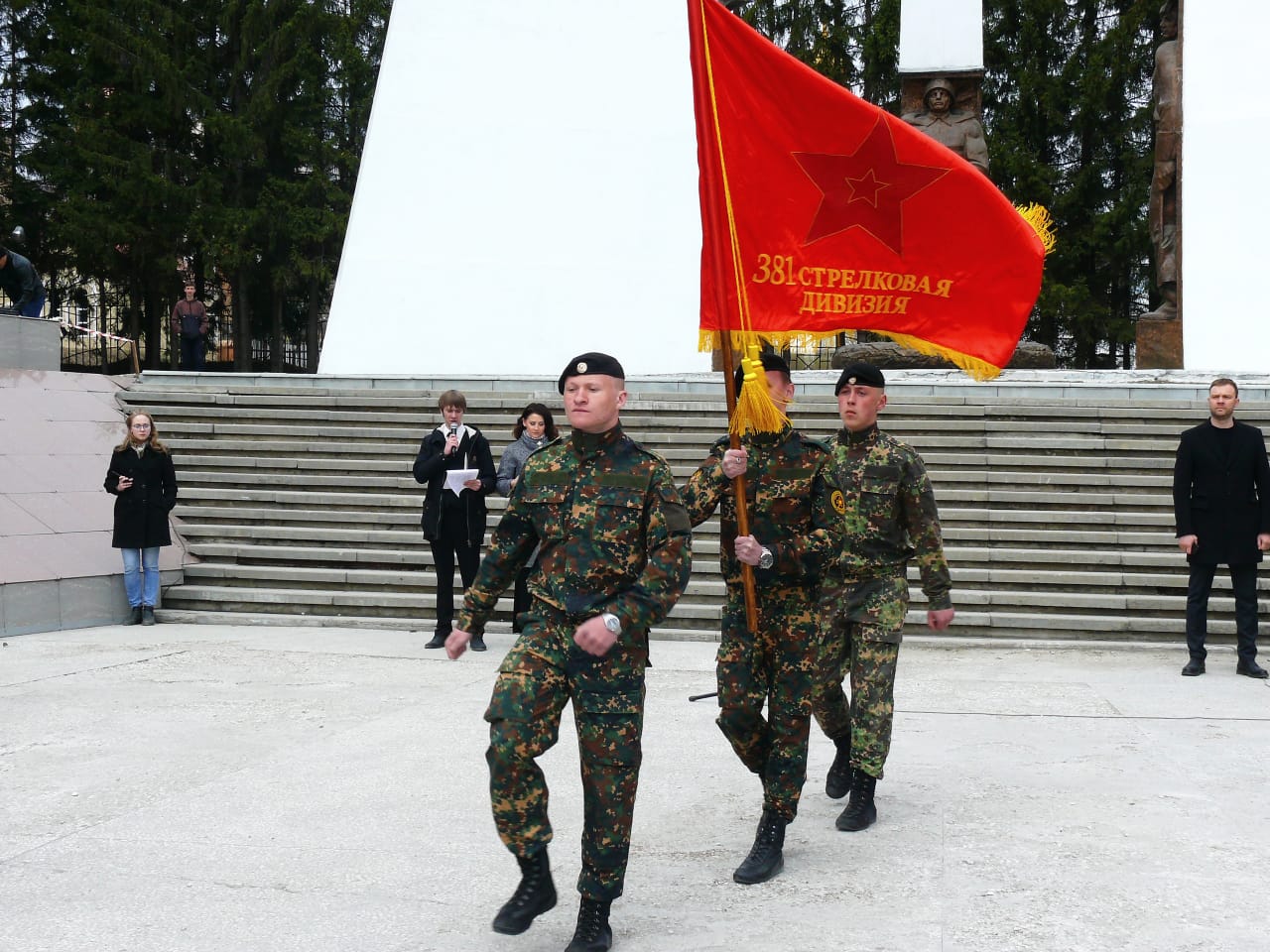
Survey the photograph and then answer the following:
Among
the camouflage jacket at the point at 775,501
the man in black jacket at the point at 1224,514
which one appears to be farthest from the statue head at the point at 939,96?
the camouflage jacket at the point at 775,501

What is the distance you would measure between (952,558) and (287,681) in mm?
5221

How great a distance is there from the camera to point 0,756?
5.71 meters

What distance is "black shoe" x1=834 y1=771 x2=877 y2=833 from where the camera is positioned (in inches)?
185

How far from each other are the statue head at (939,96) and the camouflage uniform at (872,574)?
12.7 metres

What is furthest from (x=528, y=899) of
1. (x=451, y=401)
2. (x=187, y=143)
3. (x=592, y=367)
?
(x=187, y=143)

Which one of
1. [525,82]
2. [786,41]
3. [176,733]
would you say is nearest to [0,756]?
[176,733]

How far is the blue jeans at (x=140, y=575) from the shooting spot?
9.83m

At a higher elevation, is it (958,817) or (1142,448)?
(1142,448)

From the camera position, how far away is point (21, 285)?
563 inches

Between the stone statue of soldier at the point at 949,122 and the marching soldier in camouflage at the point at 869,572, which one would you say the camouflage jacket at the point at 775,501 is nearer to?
the marching soldier in camouflage at the point at 869,572

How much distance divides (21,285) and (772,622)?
12.7 metres

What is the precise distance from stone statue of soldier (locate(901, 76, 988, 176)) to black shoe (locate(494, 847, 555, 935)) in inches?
580

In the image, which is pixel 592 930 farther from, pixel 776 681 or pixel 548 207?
pixel 548 207

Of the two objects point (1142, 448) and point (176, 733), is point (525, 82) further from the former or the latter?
point (176, 733)
